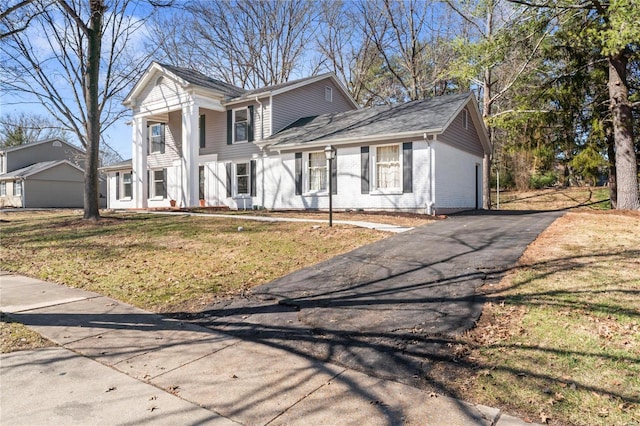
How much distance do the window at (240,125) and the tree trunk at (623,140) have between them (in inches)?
563

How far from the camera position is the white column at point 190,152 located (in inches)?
734

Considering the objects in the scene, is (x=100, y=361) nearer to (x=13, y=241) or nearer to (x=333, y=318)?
(x=333, y=318)

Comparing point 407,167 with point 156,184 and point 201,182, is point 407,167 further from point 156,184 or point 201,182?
point 156,184

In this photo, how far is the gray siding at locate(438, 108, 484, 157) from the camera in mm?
14758

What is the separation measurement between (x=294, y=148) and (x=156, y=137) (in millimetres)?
9796

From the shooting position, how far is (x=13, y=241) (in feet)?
34.7

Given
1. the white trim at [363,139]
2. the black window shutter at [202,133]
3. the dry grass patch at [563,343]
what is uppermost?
the black window shutter at [202,133]

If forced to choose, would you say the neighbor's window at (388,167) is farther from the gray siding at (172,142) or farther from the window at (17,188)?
the window at (17,188)

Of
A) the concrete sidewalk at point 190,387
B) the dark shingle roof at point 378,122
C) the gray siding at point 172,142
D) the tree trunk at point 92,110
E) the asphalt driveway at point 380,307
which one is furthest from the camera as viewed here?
the gray siding at point 172,142

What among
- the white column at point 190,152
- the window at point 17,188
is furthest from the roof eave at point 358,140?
the window at point 17,188

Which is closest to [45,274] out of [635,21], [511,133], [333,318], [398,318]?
[333,318]

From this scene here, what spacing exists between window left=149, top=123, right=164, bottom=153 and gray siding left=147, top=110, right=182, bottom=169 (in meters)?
0.29

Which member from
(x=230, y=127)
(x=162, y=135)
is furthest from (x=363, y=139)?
(x=162, y=135)

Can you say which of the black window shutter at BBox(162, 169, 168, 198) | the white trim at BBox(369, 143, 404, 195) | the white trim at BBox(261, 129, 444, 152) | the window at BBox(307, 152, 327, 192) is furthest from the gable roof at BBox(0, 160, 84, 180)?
the white trim at BBox(369, 143, 404, 195)
